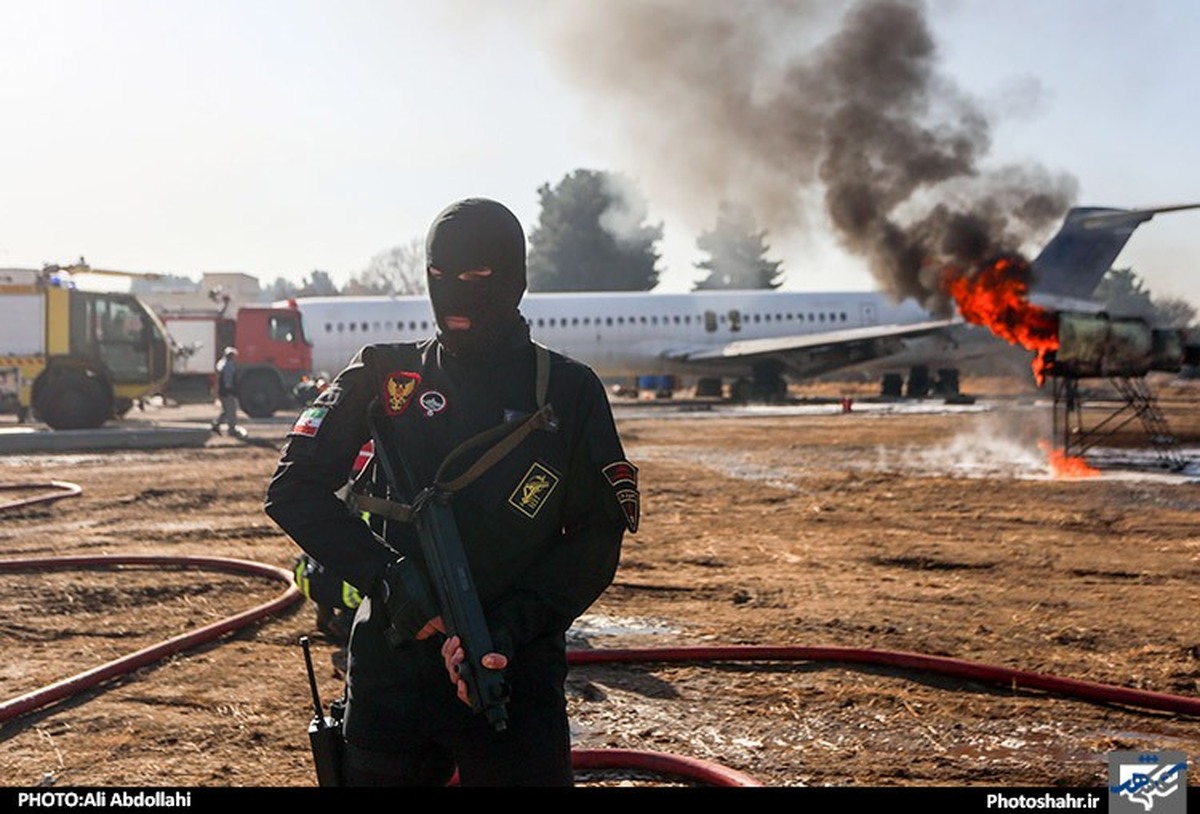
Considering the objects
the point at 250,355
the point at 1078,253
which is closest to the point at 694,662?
the point at 1078,253

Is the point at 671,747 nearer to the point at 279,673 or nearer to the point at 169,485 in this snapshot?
the point at 279,673

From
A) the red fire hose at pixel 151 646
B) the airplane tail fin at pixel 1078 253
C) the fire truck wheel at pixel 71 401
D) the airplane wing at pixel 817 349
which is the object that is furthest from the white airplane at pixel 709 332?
the red fire hose at pixel 151 646

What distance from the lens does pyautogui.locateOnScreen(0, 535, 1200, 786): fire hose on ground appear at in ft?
14.3

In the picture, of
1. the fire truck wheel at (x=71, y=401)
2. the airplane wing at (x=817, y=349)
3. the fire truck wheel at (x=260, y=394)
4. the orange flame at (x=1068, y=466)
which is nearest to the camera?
the orange flame at (x=1068, y=466)

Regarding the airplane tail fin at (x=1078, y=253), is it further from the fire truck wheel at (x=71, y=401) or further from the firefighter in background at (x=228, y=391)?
the fire truck wheel at (x=71, y=401)

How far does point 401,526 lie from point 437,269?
0.68 metres

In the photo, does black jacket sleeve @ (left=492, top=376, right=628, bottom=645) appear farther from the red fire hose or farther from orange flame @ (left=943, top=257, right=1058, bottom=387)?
orange flame @ (left=943, top=257, right=1058, bottom=387)

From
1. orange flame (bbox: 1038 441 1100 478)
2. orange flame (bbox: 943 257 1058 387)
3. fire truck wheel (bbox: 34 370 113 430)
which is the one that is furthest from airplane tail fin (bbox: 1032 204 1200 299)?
fire truck wheel (bbox: 34 370 113 430)

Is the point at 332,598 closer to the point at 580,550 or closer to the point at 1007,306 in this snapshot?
the point at 580,550

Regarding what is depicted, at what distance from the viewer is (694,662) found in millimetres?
6051

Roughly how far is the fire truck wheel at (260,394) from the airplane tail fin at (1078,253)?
19.0m

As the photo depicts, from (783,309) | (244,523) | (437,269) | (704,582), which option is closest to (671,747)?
(437,269)

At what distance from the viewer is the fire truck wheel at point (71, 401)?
859 inches

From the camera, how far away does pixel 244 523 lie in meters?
11.3
